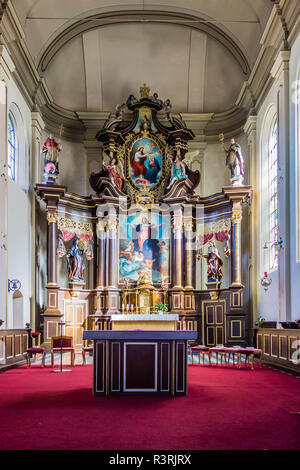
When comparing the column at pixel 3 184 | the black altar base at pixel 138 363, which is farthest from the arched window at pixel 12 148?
the black altar base at pixel 138 363

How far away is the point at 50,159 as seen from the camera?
650 inches

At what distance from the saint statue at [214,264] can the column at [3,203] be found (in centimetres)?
687

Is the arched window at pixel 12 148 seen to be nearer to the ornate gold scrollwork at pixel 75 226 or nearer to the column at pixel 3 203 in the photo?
the column at pixel 3 203

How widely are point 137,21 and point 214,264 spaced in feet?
27.4

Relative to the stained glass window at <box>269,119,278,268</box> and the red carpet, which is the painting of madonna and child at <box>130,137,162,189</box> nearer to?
the stained glass window at <box>269,119,278,268</box>

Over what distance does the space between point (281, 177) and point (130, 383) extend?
278 inches

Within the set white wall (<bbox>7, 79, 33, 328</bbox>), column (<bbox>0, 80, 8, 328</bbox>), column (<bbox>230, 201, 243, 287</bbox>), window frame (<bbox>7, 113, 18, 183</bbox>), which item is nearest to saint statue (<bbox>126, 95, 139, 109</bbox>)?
white wall (<bbox>7, 79, 33, 328</bbox>)

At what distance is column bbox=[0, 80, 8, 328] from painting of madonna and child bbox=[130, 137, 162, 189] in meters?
6.34

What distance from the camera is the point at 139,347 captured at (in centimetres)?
757

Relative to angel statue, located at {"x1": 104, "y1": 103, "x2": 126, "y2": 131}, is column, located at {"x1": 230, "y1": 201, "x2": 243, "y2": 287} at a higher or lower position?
lower

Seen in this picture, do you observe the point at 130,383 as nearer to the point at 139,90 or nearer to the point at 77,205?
the point at 77,205

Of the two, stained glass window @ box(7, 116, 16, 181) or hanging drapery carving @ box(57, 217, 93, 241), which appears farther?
hanging drapery carving @ box(57, 217, 93, 241)

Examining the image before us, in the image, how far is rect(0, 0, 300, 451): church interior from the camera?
1228cm
